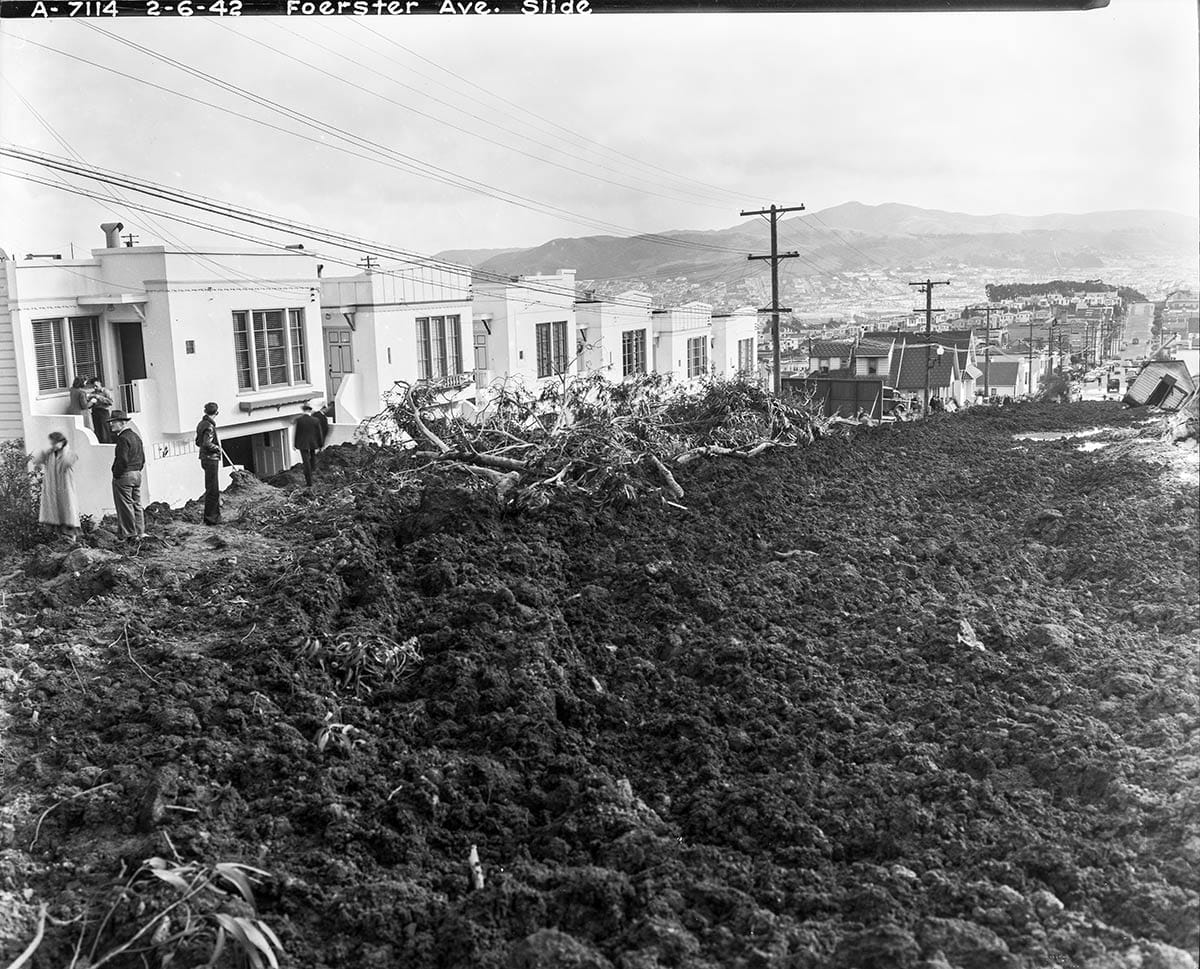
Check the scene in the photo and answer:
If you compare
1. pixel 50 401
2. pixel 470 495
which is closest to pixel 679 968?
pixel 470 495

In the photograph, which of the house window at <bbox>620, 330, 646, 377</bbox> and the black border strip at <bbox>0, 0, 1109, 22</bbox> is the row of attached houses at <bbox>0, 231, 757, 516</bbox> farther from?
the black border strip at <bbox>0, 0, 1109, 22</bbox>

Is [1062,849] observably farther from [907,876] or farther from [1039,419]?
[1039,419]

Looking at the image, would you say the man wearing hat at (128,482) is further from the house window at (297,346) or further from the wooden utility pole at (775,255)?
the wooden utility pole at (775,255)

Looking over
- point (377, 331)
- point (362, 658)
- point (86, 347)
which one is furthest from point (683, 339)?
point (362, 658)

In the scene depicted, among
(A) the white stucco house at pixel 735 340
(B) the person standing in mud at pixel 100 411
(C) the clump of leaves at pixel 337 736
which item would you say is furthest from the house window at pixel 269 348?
(A) the white stucco house at pixel 735 340

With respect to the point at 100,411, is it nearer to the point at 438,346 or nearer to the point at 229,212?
the point at 229,212

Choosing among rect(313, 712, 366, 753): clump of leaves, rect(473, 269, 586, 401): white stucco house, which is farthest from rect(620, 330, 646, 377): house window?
rect(313, 712, 366, 753): clump of leaves
